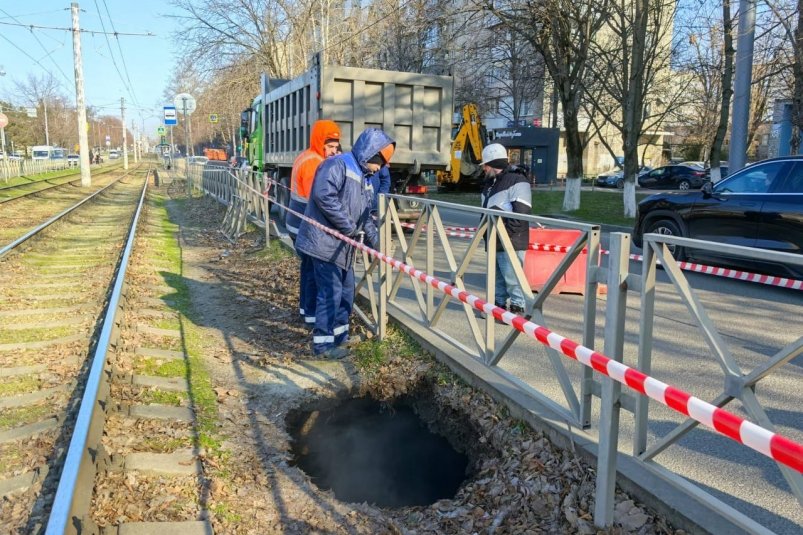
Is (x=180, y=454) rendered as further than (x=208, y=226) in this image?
No

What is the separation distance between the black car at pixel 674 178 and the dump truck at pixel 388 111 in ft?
87.8

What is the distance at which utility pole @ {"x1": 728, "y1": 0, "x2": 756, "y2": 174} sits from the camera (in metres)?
11.6

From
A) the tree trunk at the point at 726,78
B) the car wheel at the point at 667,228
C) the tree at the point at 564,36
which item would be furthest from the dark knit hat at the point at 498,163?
the tree trunk at the point at 726,78

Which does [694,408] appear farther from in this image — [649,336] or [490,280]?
[490,280]

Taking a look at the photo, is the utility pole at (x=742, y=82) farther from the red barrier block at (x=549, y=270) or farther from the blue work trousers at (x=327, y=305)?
the blue work trousers at (x=327, y=305)

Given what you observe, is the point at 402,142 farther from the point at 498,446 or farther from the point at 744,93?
the point at 498,446


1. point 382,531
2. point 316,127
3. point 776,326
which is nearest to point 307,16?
point 316,127

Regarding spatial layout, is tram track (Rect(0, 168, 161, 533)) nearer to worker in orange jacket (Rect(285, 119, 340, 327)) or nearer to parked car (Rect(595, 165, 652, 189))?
worker in orange jacket (Rect(285, 119, 340, 327))

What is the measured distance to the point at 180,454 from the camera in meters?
3.87

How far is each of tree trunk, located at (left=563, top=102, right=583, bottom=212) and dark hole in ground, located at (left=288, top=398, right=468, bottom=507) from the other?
14.3 meters

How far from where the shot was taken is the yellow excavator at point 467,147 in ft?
79.0

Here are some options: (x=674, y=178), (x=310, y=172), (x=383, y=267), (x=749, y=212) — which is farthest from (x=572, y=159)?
(x=674, y=178)

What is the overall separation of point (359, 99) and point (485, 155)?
512 cm

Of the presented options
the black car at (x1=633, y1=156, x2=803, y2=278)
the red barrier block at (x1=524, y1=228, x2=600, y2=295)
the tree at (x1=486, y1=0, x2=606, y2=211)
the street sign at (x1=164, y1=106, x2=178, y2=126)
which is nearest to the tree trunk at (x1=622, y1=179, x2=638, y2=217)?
the tree at (x1=486, y1=0, x2=606, y2=211)
